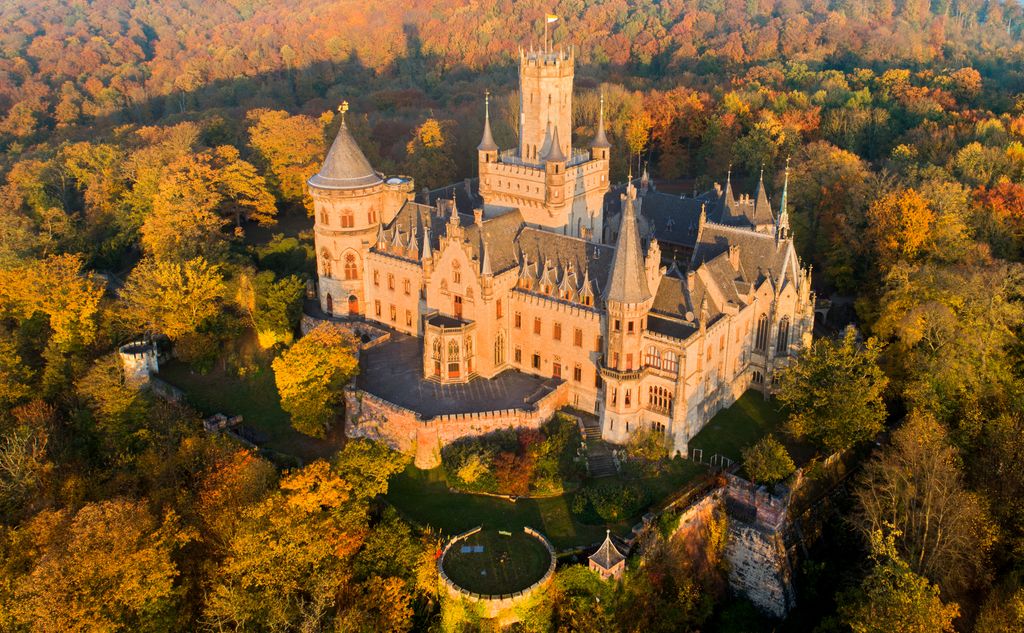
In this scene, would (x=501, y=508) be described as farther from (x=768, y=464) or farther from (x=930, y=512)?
(x=930, y=512)

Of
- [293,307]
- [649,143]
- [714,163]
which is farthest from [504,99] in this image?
[293,307]

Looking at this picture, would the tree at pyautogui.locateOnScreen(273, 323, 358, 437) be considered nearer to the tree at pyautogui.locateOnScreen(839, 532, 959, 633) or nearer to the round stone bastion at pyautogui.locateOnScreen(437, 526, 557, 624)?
the round stone bastion at pyautogui.locateOnScreen(437, 526, 557, 624)

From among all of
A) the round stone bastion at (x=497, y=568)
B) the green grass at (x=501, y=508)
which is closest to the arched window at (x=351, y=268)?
the green grass at (x=501, y=508)

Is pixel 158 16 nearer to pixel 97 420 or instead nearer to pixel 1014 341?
pixel 97 420

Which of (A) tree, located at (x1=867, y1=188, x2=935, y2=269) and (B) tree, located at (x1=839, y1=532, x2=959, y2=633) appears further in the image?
(A) tree, located at (x1=867, y1=188, x2=935, y2=269)

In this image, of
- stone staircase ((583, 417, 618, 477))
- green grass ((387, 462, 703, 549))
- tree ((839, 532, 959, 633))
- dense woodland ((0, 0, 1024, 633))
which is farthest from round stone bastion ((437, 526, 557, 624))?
tree ((839, 532, 959, 633))

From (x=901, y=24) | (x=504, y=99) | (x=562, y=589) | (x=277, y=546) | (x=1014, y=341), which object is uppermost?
(x=901, y=24)
